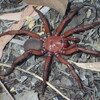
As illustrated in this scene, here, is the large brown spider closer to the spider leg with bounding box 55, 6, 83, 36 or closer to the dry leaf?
the spider leg with bounding box 55, 6, 83, 36

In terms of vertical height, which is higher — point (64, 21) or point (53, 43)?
point (64, 21)

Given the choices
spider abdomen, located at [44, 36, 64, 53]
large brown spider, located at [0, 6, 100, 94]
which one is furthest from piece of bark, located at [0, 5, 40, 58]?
spider abdomen, located at [44, 36, 64, 53]

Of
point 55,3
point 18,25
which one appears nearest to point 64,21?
point 55,3

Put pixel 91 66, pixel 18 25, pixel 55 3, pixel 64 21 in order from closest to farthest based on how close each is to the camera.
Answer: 1. pixel 91 66
2. pixel 64 21
3. pixel 55 3
4. pixel 18 25

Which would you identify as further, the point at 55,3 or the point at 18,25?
the point at 18,25

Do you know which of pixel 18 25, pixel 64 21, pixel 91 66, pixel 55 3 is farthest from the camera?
pixel 18 25

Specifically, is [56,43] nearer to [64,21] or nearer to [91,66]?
[64,21]

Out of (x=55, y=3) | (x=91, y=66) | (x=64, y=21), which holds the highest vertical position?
(x=55, y=3)

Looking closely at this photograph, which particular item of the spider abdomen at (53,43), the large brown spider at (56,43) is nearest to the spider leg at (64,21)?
the large brown spider at (56,43)

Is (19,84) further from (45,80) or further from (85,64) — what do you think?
(85,64)

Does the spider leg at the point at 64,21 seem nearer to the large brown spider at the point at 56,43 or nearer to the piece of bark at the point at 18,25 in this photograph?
the large brown spider at the point at 56,43
